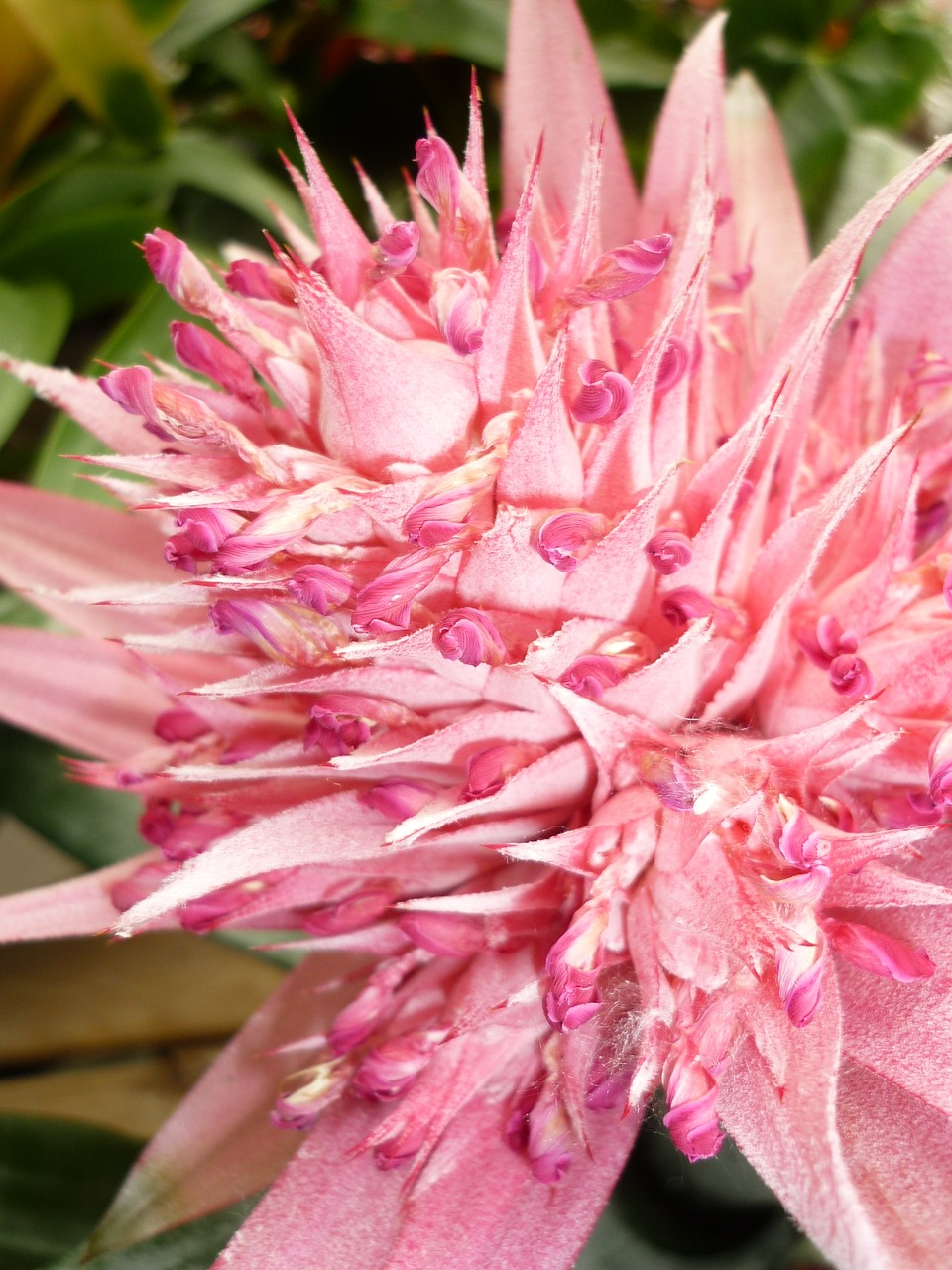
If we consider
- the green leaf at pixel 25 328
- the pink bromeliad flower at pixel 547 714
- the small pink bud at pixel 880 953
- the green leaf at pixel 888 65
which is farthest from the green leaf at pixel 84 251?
the small pink bud at pixel 880 953

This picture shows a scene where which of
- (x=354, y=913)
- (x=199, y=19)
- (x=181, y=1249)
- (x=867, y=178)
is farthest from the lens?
(x=199, y=19)

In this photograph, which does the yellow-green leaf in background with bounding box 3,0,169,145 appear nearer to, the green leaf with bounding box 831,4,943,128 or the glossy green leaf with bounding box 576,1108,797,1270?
the green leaf with bounding box 831,4,943,128

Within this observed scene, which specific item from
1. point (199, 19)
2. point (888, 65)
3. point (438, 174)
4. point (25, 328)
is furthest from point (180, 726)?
point (888, 65)

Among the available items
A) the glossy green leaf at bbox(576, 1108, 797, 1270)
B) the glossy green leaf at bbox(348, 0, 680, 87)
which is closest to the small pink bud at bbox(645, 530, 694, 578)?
the glossy green leaf at bbox(576, 1108, 797, 1270)

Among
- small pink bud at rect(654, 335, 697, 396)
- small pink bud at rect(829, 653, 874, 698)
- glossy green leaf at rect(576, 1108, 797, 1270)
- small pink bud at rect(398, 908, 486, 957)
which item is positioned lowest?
glossy green leaf at rect(576, 1108, 797, 1270)

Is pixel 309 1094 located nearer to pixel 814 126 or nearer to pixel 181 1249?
pixel 181 1249

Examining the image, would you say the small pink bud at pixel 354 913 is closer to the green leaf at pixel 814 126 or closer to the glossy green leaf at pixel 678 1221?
the glossy green leaf at pixel 678 1221

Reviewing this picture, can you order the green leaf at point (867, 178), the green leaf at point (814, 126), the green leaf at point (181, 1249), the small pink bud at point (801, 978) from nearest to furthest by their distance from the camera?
the small pink bud at point (801, 978), the green leaf at point (181, 1249), the green leaf at point (867, 178), the green leaf at point (814, 126)
